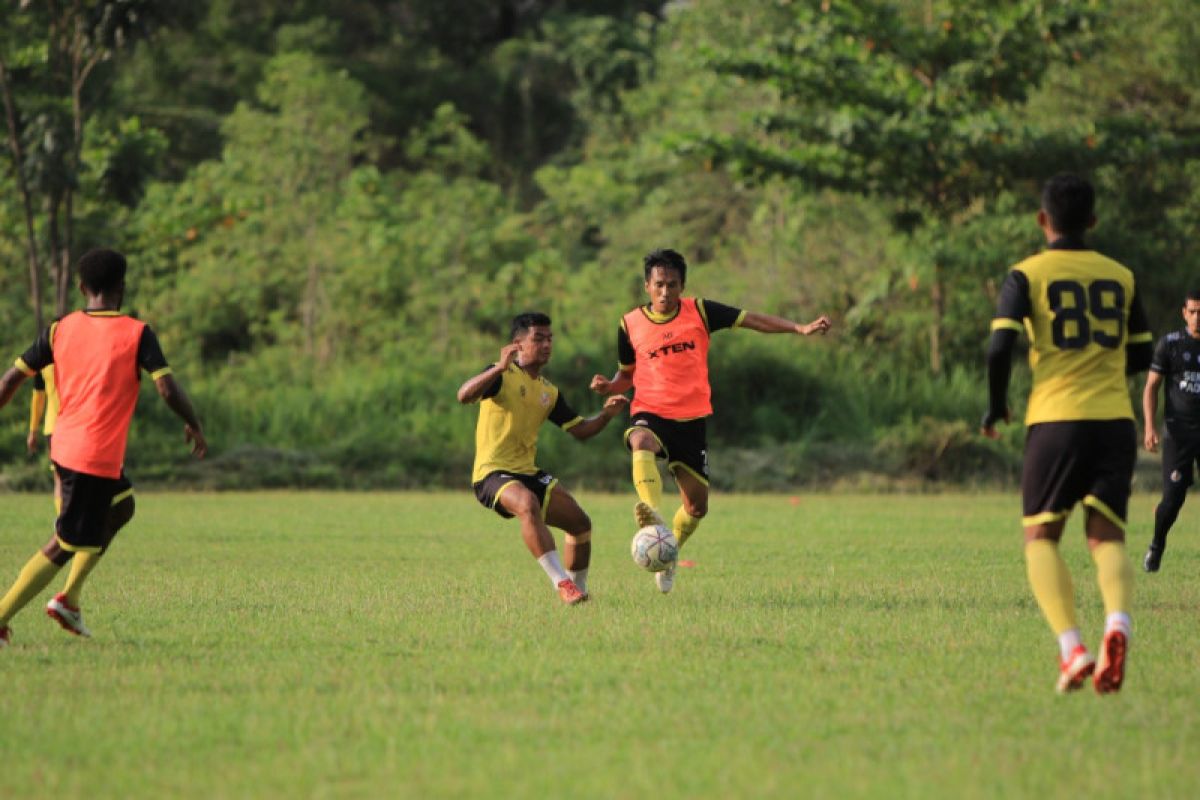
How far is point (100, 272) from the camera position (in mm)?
8523

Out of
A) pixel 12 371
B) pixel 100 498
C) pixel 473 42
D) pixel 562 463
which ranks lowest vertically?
pixel 562 463

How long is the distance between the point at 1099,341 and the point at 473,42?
151 ft

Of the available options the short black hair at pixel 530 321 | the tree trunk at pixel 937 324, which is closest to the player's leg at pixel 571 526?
the short black hair at pixel 530 321

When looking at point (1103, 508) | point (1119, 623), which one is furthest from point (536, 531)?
point (1119, 623)

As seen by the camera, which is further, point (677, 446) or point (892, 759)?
point (677, 446)

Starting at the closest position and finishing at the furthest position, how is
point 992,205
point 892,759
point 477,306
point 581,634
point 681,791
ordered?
point 681,791, point 892,759, point 581,634, point 992,205, point 477,306

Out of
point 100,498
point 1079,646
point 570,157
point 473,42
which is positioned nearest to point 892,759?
point 1079,646

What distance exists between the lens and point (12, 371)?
8703 mm

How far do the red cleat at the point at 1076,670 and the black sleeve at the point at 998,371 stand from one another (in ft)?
3.47

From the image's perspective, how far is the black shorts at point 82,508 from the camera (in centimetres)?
845

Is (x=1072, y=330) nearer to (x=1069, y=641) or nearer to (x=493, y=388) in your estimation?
(x=1069, y=641)

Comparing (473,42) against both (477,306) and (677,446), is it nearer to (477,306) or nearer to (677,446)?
(477,306)

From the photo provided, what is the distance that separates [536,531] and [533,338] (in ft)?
3.88

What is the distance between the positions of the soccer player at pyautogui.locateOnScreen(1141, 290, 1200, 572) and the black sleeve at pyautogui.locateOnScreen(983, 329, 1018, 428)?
18.1 feet
